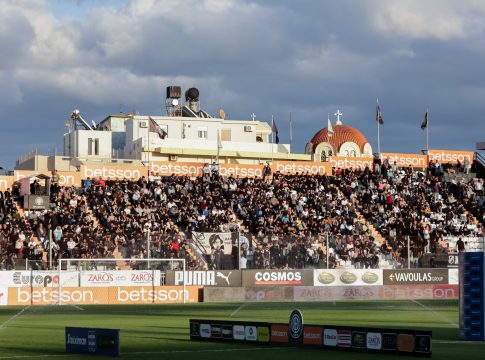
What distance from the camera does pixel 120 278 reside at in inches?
2137

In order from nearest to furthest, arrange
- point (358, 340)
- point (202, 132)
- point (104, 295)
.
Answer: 1. point (358, 340)
2. point (104, 295)
3. point (202, 132)

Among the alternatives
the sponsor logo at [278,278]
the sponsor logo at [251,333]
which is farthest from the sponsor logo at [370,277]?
the sponsor logo at [251,333]

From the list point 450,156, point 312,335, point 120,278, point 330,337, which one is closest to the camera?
point 330,337

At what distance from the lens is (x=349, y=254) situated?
60438 mm

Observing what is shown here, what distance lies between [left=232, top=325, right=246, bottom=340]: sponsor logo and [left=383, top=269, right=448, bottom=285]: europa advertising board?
3546 centimetres

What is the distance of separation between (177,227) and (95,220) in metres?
5.02

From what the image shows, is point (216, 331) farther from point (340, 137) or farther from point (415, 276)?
point (340, 137)

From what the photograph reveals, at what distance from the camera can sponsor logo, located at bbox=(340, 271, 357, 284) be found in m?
59.9

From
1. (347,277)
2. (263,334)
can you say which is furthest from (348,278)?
(263,334)

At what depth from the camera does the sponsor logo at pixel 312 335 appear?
24.6 metres

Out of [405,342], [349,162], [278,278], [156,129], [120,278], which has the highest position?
[156,129]

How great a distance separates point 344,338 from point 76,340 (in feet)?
19.6

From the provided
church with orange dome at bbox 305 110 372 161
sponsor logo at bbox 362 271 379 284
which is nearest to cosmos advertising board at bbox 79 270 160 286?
sponsor logo at bbox 362 271 379 284

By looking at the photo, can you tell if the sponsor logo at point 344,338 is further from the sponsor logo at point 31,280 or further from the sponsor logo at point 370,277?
the sponsor logo at point 370,277
